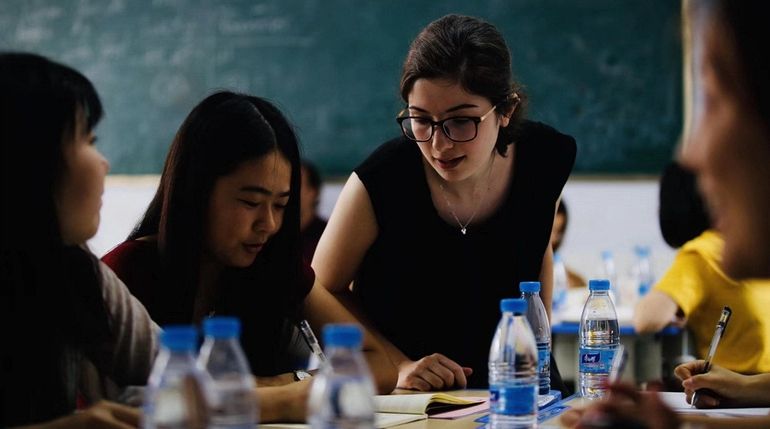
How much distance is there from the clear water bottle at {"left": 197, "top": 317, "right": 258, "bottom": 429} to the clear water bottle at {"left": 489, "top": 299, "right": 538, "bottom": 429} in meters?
0.49

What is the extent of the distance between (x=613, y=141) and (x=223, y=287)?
352 centimetres

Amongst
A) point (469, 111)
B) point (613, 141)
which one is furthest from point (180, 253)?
point (613, 141)

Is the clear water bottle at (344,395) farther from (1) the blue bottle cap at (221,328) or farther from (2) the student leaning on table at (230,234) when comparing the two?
(2) the student leaning on table at (230,234)

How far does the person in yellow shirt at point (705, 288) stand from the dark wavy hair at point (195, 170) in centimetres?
157

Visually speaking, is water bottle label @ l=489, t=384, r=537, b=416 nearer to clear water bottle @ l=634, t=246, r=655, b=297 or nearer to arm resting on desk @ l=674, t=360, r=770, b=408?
arm resting on desk @ l=674, t=360, r=770, b=408

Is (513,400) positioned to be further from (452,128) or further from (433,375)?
(452,128)

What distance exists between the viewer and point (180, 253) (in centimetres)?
201

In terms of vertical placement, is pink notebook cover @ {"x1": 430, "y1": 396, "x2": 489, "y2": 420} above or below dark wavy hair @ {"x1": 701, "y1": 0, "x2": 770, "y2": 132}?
below

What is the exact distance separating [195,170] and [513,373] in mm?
769

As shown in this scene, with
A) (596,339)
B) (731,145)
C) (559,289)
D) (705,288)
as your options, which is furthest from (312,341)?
(559,289)

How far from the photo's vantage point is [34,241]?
1.51 metres

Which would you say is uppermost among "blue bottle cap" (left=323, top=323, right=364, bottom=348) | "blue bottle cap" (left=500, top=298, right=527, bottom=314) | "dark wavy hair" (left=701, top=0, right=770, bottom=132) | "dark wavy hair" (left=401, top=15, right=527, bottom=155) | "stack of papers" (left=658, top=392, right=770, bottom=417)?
"dark wavy hair" (left=401, top=15, right=527, bottom=155)

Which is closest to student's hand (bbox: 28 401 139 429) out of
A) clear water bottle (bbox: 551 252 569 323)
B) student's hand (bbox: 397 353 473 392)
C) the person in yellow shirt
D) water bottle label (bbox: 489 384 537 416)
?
water bottle label (bbox: 489 384 537 416)

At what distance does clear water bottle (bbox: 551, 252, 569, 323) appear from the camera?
4.37 m
